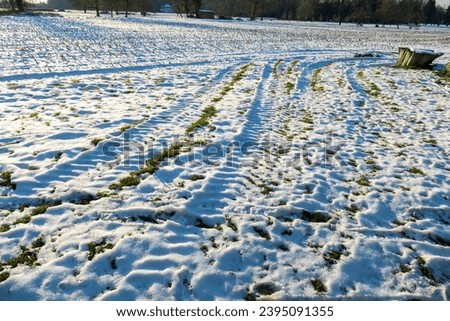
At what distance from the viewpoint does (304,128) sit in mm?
8078

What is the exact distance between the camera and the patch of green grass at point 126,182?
5109 mm

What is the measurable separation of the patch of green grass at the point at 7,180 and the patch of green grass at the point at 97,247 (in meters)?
2.18

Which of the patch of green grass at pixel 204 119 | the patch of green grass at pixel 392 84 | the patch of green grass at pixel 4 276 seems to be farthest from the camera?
the patch of green grass at pixel 392 84

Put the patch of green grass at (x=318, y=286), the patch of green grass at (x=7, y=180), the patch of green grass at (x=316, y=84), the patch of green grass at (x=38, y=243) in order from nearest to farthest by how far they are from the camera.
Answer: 1. the patch of green grass at (x=318, y=286)
2. the patch of green grass at (x=38, y=243)
3. the patch of green grass at (x=7, y=180)
4. the patch of green grass at (x=316, y=84)

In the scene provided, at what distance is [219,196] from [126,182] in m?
1.73

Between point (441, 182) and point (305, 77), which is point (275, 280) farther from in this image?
point (305, 77)

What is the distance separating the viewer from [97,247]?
3.89 m

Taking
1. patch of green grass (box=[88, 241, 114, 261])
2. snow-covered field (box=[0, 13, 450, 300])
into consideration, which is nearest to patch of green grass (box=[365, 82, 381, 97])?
snow-covered field (box=[0, 13, 450, 300])

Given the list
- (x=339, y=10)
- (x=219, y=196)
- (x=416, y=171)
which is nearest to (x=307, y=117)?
(x=416, y=171)

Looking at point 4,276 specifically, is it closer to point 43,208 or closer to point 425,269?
point 43,208

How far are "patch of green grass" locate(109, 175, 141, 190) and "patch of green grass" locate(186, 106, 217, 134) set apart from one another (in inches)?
96.9

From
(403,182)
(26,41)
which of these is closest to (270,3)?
(26,41)

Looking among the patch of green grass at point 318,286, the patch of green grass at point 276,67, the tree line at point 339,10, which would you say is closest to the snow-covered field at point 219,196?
the patch of green grass at point 318,286

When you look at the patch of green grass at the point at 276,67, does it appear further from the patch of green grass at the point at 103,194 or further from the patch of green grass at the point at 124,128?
the patch of green grass at the point at 103,194
